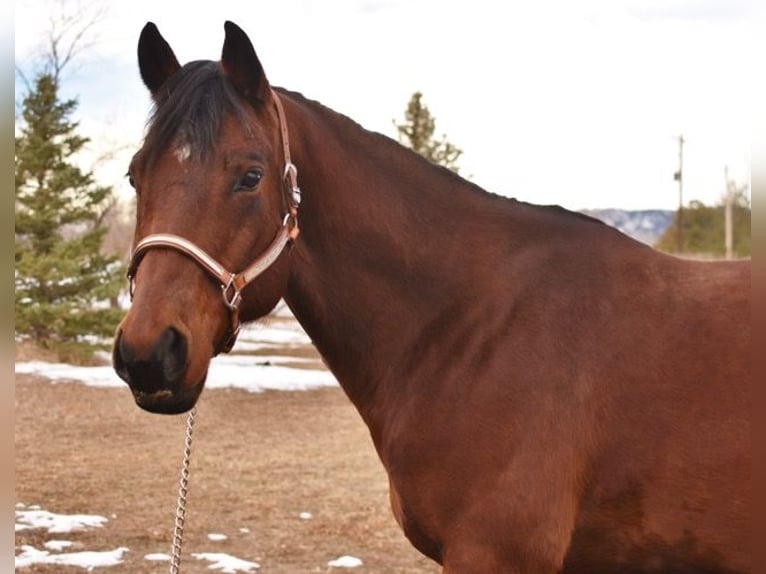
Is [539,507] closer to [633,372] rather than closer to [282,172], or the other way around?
[633,372]

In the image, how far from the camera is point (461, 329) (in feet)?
9.77

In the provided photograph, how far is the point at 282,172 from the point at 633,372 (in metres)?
1.40

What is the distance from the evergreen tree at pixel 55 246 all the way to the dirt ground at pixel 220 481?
4.55 m

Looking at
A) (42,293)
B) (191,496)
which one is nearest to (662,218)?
(42,293)

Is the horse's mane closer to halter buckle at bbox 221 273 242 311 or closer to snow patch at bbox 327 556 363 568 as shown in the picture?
halter buckle at bbox 221 273 242 311

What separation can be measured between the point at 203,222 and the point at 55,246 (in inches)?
753

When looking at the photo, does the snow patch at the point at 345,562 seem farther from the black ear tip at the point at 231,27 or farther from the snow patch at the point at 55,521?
the black ear tip at the point at 231,27

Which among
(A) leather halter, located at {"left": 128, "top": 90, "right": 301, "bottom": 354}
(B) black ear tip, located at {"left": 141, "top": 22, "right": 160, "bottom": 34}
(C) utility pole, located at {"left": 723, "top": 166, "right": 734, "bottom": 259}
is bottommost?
(A) leather halter, located at {"left": 128, "top": 90, "right": 301, "bottom": 354}

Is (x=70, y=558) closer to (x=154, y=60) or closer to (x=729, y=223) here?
(x=154, y=60)

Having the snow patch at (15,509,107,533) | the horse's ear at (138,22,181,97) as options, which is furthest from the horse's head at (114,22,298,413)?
the snow patch at (15,509,107,533)

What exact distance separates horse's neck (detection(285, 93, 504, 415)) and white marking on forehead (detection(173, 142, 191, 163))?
0.49 meters

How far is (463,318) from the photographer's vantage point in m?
3.00

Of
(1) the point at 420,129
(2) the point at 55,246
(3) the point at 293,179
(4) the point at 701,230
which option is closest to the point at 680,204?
(4) the point at 701,230

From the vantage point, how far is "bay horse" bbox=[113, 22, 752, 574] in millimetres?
2605
